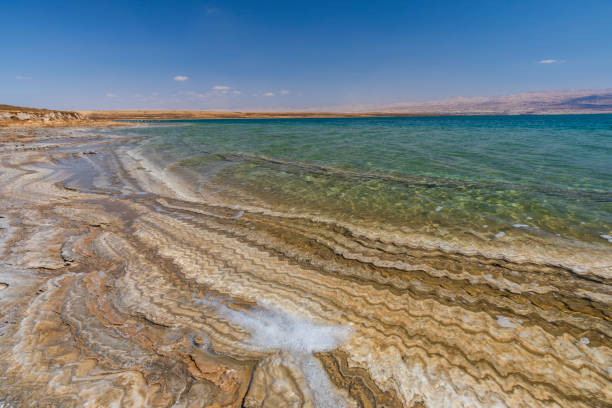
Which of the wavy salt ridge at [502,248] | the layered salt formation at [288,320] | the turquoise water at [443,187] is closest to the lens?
the layered salt formation at [288,320]

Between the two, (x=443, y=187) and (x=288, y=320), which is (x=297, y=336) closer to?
(x=288, y=320)

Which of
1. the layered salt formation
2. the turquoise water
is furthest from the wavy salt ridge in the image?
the turquoise water

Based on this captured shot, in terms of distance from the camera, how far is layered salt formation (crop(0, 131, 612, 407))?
2.56 metres

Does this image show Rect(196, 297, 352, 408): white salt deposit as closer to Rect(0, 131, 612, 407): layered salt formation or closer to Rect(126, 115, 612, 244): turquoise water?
Rect(0, 131, 612, 407): layered salt formation

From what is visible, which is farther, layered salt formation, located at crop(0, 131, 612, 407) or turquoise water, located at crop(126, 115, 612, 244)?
turquoise water, located at crop(126, 115, 612, 244)

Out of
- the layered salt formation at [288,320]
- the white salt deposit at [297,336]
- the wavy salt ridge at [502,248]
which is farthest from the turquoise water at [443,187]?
the white salt deposit at [297,336]

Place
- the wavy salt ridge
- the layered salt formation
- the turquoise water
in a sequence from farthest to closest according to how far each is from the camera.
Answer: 1. the turquoise water
2. the wavy salt ridge
3. the layered salt formation

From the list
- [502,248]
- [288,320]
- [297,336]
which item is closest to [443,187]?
[502,248]

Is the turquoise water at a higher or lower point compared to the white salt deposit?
higher

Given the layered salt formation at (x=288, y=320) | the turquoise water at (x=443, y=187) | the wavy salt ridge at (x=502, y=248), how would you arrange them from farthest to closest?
1. the turquoise water at (x=443, y=187)
2. the wavy salt ridge at (x=502, y=248)
3. the layered salt formation at (x=288, y=320)

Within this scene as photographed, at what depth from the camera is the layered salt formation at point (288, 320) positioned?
2.56 metres

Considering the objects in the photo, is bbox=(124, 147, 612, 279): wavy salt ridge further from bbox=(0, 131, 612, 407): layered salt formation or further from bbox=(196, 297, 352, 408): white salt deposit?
bbox=(196, 297, 352, 408): white salt deposit

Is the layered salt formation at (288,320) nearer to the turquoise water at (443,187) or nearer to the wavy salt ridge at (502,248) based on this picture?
the wavy salt ridge at (502,248)

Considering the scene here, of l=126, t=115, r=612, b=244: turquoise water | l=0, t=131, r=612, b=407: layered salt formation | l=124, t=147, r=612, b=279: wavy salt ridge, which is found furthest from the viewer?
l=126, t=115, r=612, b=244: turquoise water
